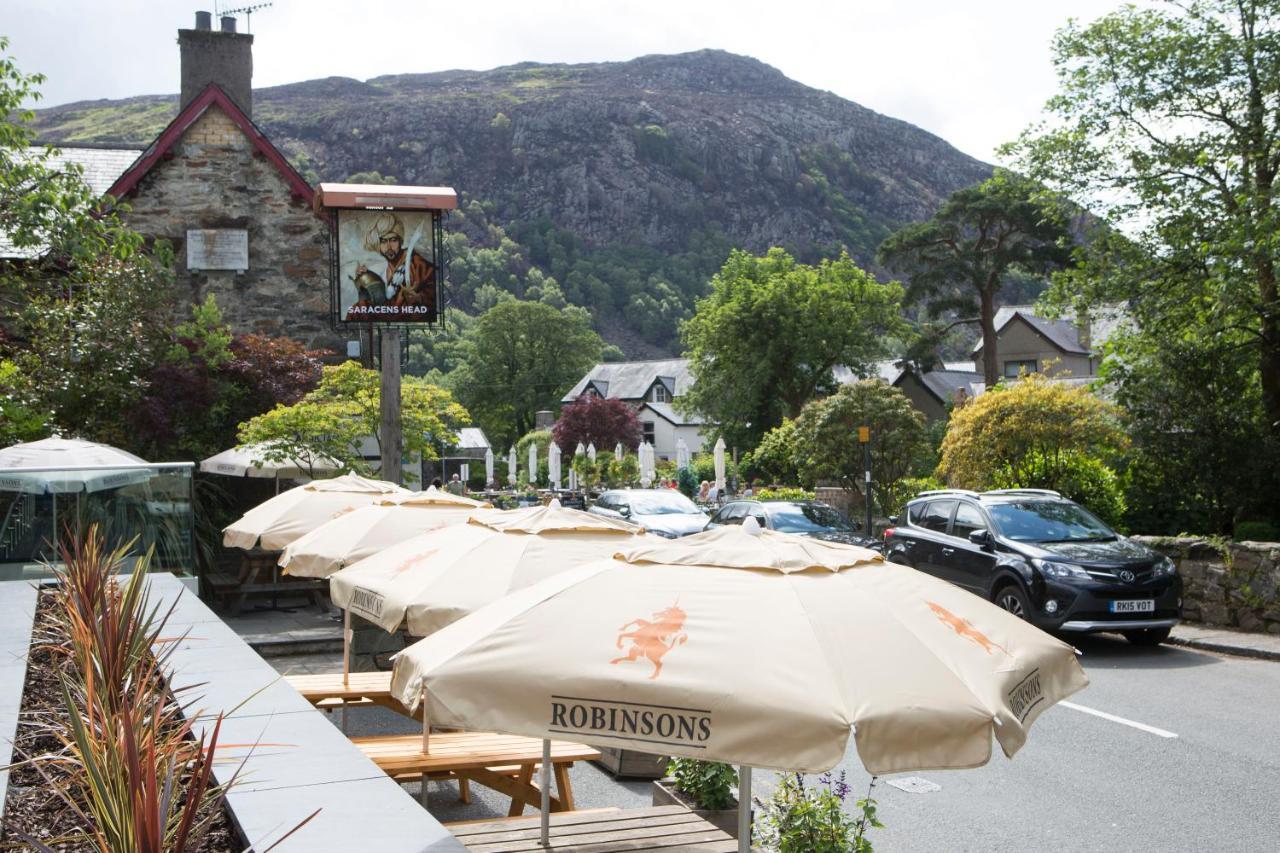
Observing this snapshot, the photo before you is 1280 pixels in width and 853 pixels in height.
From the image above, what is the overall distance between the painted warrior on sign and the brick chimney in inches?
451

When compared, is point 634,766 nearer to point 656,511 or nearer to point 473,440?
point 656,511

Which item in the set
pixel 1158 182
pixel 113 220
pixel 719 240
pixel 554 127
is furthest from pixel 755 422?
pixel 554 127

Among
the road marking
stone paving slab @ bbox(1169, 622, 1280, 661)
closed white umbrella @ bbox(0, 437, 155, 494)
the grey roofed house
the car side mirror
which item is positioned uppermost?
the grey roofed house

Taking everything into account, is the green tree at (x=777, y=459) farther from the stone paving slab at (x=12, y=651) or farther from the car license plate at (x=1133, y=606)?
the stone paving slab at (x=12, y=651)

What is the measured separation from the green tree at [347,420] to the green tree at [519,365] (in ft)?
258

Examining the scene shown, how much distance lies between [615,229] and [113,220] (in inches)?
6533

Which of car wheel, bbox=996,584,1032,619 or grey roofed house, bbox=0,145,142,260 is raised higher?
grey roofed house, bbox=0,145,142,260

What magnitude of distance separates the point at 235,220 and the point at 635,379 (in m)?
64.4

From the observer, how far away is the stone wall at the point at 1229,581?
14867mm

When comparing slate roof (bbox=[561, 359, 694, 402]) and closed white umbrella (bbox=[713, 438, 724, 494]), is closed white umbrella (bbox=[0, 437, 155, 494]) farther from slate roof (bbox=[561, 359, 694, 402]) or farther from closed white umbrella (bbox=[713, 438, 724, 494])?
slate roof (bbox=[561, 359, 694, 402])

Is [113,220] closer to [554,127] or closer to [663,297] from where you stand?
[663,297]

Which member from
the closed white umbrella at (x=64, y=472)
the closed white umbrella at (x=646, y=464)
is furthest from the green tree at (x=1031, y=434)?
the closed white umbrella at (x=646, y=464)

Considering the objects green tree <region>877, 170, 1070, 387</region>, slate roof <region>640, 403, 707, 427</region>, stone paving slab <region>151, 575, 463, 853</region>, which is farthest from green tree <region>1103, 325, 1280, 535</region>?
slate roof <region>640, 403, 707, 427</region>

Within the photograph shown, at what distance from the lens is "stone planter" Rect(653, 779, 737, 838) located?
602cm
